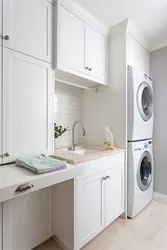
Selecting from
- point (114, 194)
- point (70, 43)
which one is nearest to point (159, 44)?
point (70, 43)

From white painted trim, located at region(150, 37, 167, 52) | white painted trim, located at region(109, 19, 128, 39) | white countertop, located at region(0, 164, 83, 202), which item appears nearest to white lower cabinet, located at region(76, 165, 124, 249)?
white countertop, located at region(0, 164, 83, 202)

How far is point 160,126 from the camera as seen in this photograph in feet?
7.70

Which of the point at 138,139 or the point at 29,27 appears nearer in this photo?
the point at 29,27

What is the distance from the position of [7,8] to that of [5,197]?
129 cm

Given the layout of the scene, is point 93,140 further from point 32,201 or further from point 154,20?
point 154,20

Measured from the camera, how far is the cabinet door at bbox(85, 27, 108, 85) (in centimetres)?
174

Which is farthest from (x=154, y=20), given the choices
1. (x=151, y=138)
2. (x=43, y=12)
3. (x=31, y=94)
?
(x=31, y=94)

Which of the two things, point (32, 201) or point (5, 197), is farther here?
point (32, 201)

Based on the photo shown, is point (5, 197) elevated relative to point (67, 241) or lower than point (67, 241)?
elevated

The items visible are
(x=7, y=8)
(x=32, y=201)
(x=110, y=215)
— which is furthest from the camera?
(x=110, y=215)

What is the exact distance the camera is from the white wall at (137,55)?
1941mm

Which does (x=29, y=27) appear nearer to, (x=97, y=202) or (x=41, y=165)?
(x=41, y=165)

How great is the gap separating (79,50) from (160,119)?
1.54 m

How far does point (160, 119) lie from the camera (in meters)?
2.34
